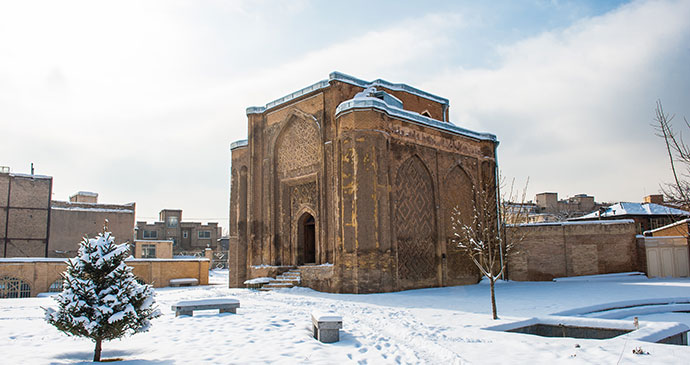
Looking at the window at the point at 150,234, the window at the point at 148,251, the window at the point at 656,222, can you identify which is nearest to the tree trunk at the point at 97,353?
the window at the point at 148,251

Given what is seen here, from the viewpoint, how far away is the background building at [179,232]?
49.8 m

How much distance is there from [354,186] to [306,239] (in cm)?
457

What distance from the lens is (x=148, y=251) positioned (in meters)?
35.6

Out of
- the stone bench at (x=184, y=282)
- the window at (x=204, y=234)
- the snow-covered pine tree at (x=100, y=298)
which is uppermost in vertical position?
the window at (x=204, y=234)

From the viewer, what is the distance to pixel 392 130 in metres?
15.6

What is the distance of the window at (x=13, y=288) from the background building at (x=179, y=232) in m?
29.5

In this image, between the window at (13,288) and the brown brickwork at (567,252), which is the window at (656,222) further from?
the window at (13,288)

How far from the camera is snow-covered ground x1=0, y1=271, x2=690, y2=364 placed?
18.7 feet

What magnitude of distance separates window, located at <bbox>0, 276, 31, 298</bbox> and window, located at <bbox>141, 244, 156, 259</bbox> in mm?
14923

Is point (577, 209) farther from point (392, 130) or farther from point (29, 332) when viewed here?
point (29, 332)

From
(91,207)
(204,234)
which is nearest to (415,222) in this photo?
(91,207)

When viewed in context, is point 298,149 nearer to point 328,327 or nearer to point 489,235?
point 489,235

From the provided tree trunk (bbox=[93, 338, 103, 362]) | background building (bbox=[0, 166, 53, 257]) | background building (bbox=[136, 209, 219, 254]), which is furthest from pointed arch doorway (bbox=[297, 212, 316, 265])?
background building (bbox=[136, 209, 219, 254])

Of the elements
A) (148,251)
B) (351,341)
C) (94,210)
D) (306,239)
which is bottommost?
(351,341)
